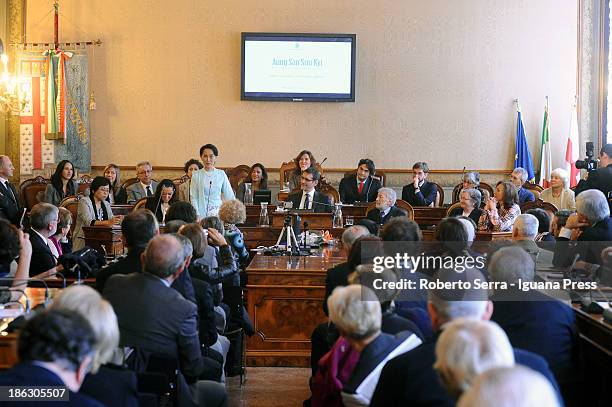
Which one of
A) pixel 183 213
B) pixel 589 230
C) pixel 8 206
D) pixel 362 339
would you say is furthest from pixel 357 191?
pixel 362 339

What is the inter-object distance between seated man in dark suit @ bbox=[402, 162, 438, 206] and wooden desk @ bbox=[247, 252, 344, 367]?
499cm

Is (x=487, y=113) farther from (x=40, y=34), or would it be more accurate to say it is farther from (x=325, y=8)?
(x=40, y=34)

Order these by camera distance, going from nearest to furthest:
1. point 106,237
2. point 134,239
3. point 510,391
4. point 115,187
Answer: point 510,391 < point 134,239 < point 106,237 < point 115,187

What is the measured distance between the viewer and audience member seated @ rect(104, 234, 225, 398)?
11.7 ft

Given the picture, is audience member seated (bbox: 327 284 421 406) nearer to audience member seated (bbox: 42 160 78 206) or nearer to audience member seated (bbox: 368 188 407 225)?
audience member seated (bbox: 368 188 407 225)

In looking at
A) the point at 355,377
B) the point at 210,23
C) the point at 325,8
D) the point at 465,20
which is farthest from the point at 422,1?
the point at 355,377

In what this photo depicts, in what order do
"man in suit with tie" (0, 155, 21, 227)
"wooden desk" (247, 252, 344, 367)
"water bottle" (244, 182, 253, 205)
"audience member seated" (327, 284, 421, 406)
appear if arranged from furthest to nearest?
"water bottle" (244, 182, 253, 205) < "man in suit with tie" (0, 155, 21, 227) < "wooden desk" (247, 252, 344, 367) < "audience member seated" (327, 284, 421, 406)

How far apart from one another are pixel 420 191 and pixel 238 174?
2.63 m

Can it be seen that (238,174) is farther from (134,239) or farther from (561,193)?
(134,239)

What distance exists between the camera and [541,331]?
3.54 meters

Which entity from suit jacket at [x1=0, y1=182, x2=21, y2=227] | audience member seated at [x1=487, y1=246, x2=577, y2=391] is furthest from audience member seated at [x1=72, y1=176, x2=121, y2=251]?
audience member seated at [x1=487, y1=246, x2=577, y2=391]

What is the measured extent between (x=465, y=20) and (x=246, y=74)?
11.1 ft

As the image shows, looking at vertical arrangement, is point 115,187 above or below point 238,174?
below

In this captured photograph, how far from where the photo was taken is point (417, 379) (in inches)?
102
